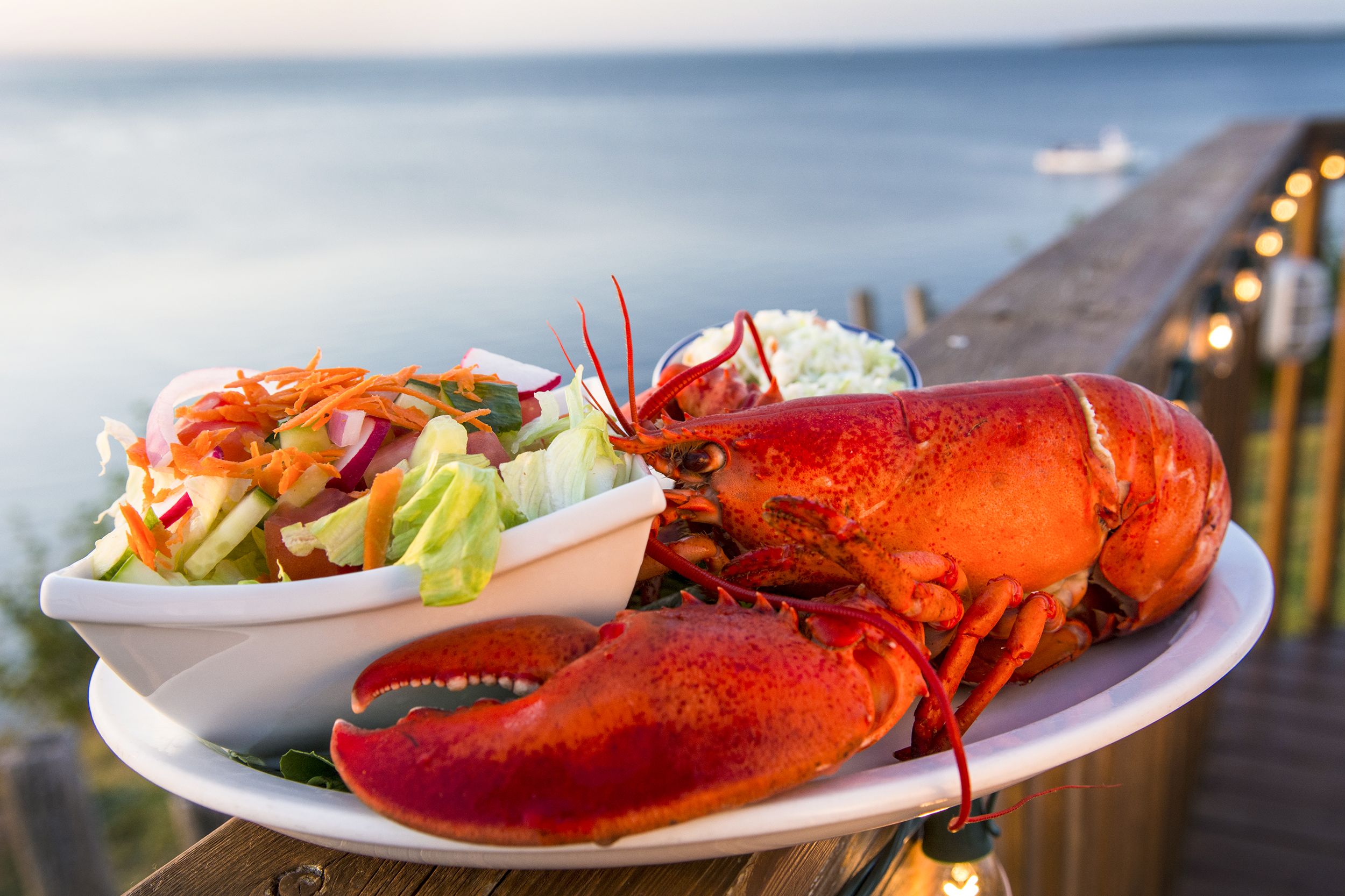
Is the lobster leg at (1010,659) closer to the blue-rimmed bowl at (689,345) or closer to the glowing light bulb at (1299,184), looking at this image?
the blue-rimmed bowl at (689,345)

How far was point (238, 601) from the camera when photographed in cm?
71

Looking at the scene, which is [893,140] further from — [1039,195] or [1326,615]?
[1326,615]

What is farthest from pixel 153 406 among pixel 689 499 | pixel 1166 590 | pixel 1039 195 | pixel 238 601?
pixel 1039 195

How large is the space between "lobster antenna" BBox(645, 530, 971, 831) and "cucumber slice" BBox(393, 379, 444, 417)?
257 mm

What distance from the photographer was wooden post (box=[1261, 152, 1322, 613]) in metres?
4.85

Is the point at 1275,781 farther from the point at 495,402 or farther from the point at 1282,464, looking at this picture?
the point at 495,402

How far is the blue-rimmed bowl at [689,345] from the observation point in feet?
4.93

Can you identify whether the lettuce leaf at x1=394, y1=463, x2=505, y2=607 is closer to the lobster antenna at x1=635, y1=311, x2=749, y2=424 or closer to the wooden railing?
the wooden railing

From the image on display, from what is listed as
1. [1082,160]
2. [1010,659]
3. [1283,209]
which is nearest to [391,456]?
[1010,659]

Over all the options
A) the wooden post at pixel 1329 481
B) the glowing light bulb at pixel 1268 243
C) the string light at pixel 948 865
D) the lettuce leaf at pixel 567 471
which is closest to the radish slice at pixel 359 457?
the lettuce leaf at pixel 567 471

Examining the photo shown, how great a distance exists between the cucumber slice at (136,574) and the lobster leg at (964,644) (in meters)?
0.65

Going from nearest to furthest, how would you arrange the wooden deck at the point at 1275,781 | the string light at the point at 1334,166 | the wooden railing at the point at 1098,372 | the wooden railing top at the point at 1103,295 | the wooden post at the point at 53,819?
the wooden railing at the point at 1098,372 < the wooden railing top at the point at 1103,295 < the wooden post at the point at 53,819 < the wooden deck at the point at 1275,781 < the string light at the point at 1334,166

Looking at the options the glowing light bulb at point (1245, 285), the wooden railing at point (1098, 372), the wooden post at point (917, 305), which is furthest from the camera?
the wooden post at point (917, 305)

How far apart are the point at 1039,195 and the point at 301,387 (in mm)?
25263
